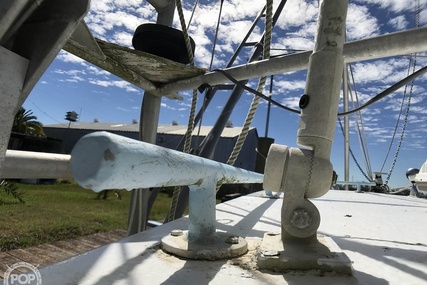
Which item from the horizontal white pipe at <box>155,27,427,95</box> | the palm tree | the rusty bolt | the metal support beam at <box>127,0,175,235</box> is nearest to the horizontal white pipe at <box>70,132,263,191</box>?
the rusty bolt

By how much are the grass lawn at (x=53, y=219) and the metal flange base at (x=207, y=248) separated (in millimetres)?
5318

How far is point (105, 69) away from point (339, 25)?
53.3 inches

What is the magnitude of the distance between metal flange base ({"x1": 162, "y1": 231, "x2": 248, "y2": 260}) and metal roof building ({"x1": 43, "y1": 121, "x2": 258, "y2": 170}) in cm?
1279

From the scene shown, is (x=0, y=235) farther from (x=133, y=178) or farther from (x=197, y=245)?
(x=133, y=178)

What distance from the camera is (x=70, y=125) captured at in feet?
82.7

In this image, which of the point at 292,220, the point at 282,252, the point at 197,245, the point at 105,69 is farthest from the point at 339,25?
the point at 105,69

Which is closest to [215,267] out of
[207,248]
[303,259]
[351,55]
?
[207,248]

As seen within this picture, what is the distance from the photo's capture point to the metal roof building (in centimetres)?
1798

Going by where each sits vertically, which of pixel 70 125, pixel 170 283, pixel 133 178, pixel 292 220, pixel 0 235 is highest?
pixel 70 125

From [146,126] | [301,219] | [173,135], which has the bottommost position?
[301,219]

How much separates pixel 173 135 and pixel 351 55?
1756 cm

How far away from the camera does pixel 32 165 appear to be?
78 centimetres

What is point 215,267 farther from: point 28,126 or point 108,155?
point 28,126

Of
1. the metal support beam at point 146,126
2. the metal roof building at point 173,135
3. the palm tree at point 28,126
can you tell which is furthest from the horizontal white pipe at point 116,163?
the palm tree at point 28,126
